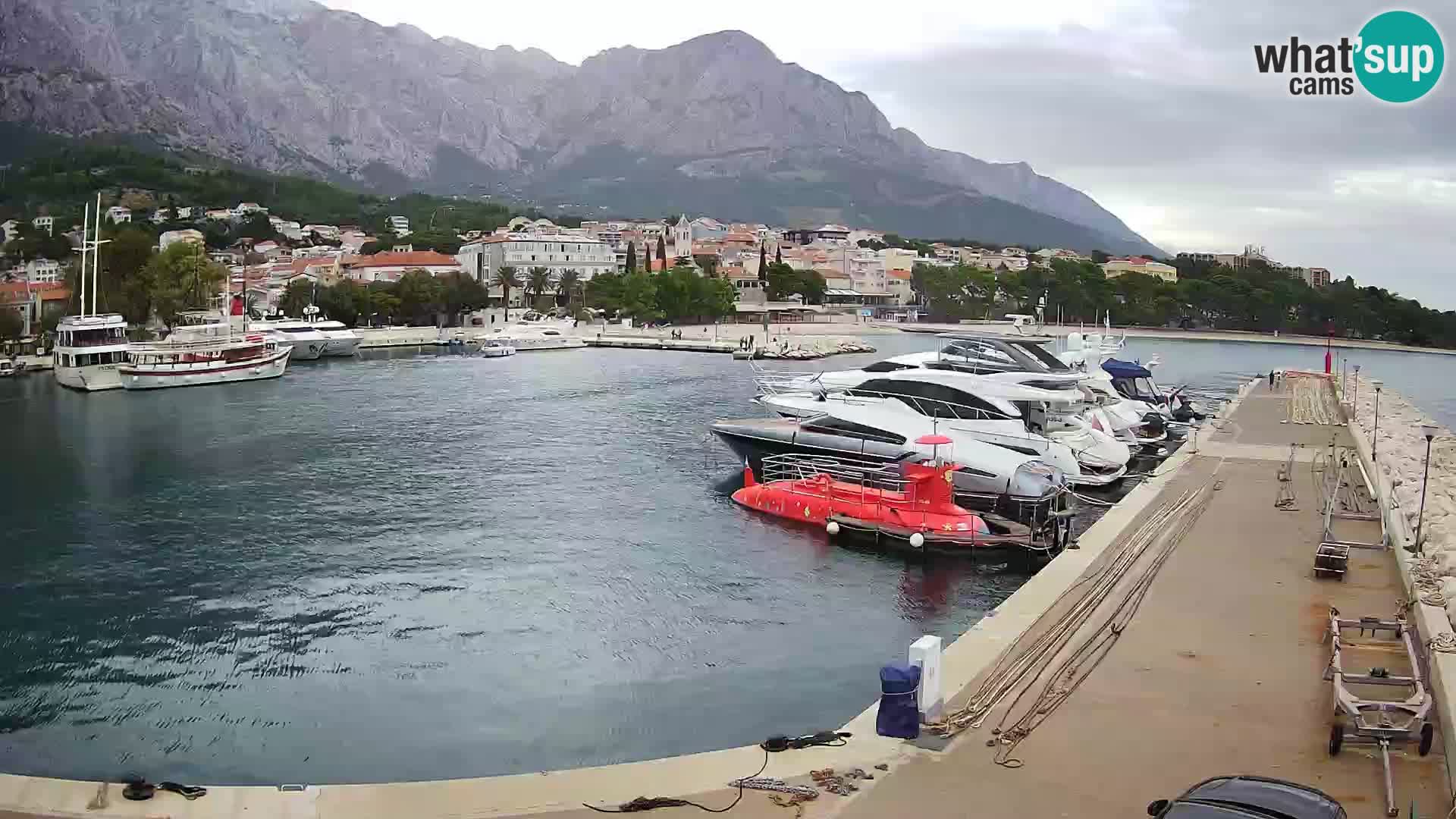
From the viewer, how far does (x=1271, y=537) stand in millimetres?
18219

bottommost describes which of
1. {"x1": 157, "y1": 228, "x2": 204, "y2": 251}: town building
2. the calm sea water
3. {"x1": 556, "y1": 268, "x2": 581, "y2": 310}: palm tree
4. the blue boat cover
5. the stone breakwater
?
the calm sea water

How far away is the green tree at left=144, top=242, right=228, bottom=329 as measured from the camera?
258ft

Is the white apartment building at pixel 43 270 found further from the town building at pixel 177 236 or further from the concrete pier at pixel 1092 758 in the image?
the concrete pier at pixel 1092 758

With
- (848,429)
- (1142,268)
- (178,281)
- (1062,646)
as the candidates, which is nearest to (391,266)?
(178,281)

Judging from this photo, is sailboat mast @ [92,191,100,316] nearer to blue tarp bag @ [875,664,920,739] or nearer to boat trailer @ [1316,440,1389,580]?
boat trailer @ [1316,440,1389,580]

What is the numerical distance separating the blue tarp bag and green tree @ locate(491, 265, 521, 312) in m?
107

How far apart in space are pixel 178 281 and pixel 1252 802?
8347cm

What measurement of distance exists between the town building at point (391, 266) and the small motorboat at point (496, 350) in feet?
105

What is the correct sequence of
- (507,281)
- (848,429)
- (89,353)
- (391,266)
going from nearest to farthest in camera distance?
(848,429) → (89,353) → (507,281) → (391,266)

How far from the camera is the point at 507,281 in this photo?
387ft

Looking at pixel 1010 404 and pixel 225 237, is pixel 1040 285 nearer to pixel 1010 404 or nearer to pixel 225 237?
pixel 225 237

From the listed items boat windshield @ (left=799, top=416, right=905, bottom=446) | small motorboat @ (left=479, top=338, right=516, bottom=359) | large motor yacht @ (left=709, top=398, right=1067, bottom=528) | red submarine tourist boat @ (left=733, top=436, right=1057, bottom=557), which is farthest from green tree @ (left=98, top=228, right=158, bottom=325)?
red submarine tourist boat @ (left=733, top=436, right=1057, bottom=557)

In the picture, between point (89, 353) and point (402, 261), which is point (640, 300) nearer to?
point (402, 261)

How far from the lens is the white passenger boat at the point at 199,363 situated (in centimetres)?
5656
